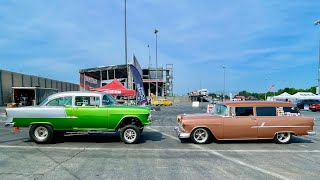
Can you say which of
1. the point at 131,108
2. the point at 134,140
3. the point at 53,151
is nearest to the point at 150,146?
the point at 134,140

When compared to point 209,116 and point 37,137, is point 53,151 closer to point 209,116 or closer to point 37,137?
point 37,137

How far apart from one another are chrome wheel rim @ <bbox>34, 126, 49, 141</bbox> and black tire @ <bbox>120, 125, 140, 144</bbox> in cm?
273

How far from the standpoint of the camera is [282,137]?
37.8 ft

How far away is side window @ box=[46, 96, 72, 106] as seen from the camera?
11.3m

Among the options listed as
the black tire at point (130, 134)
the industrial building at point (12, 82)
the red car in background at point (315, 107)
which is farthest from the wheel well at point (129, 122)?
the red car in background at point (315, 107)

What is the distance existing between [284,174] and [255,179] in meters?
0.89

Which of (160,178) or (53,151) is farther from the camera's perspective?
(53,151)

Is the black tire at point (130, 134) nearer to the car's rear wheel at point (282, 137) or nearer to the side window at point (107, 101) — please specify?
the side window at point (107, 101)

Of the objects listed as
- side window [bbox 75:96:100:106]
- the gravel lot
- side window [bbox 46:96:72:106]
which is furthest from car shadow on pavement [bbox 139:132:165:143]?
side window [bbox 46:96:72:106]

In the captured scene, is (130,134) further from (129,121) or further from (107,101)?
(107,101)

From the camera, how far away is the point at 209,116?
1141cm

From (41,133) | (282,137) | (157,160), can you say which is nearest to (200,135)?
(282,137)

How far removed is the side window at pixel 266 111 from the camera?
1145 centimetres

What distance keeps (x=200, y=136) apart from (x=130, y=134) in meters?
2.57
